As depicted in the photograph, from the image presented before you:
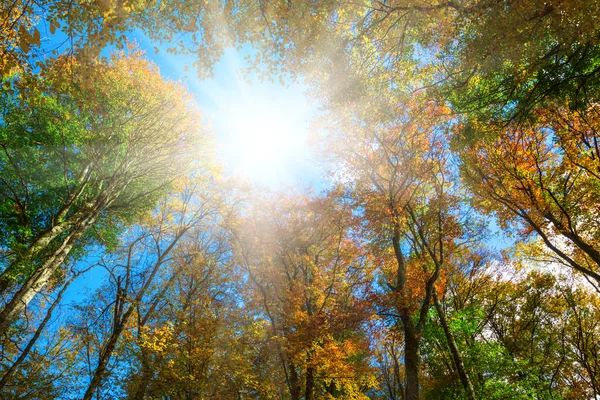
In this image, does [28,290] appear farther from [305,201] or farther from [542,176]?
[542,176]

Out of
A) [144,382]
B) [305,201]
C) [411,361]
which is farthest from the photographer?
[305,201]

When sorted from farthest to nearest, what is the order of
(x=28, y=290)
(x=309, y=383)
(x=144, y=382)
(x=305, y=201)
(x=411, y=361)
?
(x=305, y=201), (x=309, y=383), (x=144, y=382), (x=411, y=361), (x=28, y=290)

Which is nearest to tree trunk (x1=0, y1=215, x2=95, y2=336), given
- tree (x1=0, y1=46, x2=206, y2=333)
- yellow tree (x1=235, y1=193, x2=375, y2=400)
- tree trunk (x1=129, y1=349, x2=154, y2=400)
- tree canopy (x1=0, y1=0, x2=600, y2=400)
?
tree canopy (x1=0, y1=0, x2=600, y2=400)

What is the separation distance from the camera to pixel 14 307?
5328 mm

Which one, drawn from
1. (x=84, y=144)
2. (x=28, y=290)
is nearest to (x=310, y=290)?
(x=28, y=290)

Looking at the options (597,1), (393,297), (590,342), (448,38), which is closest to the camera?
(597,1)

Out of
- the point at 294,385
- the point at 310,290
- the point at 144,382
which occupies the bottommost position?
the point at 144,382

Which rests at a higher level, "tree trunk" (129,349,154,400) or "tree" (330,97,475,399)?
"tree" (330,97,475,399)

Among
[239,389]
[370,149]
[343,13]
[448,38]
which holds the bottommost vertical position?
[239,389]

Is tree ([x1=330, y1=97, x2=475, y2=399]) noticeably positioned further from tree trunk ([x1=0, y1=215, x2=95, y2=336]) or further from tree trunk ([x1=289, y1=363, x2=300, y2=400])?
tree trunk ([x1=0, y1=215, x2=95, y2=336])

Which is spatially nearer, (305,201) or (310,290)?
(310,290)

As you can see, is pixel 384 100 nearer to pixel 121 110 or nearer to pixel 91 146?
pixel 121 110

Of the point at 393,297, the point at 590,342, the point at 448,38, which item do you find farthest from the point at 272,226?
the point at 590,342

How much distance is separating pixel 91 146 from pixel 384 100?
10634 millimetres
